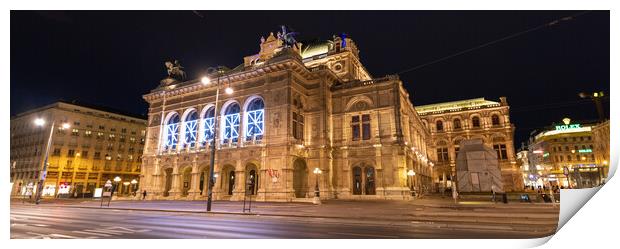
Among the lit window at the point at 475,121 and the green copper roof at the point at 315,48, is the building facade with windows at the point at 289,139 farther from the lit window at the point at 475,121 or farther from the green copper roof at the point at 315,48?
the lit window at the point at 475,121

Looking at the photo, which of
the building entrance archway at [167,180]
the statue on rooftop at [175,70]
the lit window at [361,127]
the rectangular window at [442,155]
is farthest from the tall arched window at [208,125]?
the rectangular window at [442,155]

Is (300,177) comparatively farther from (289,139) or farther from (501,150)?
(501,150)

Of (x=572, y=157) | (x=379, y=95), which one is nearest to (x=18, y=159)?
(x=379, y=95)

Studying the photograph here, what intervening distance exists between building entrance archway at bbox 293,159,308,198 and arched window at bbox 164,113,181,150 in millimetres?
16500

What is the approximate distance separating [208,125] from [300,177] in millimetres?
13017

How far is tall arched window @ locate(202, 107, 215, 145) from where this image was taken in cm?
3884

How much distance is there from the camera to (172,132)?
Answer: 42.4 m

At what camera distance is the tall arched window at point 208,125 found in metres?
38.8

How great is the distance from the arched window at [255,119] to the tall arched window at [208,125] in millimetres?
5541

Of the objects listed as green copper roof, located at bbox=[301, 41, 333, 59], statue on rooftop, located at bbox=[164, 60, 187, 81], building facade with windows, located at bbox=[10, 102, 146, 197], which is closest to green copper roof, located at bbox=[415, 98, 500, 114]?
green copper roof, located at bbox=[301, 41, 333, 59]

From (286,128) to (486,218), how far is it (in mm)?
21219

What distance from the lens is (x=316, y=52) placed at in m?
50.9

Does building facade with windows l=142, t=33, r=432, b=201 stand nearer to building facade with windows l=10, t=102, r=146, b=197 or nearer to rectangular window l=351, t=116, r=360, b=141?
rectangular window l=351, t=116, r=360, b=141

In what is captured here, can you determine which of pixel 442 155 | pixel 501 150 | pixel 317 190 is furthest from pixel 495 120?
pixel 317 190
